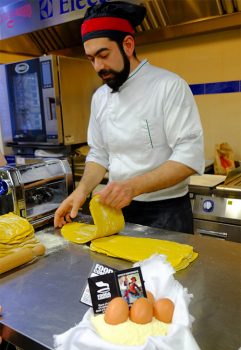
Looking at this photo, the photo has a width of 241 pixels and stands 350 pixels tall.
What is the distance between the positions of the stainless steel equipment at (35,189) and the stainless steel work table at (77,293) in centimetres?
23

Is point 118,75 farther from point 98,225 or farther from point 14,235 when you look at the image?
point 14,235

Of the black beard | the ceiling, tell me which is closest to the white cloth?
the black beard

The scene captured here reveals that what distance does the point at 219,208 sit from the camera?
5.76ft

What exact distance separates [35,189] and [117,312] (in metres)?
0.75

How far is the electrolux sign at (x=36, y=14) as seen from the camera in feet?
6.84

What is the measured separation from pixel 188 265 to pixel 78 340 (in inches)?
17.0

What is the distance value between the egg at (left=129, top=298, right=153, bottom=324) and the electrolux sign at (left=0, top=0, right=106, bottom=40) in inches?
74.6

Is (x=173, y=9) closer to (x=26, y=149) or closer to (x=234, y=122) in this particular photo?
(x=234, y=122)

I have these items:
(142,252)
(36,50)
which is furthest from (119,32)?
(36,50)

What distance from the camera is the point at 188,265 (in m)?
0.88

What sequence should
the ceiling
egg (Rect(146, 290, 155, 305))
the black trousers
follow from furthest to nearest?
the ceiling
the black trousers
egg (Rect(146, 290, 155, 305))

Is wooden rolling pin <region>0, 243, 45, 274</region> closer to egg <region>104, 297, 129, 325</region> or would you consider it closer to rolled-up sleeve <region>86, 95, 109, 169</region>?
egg <region>104, 297, 129, 325</region>

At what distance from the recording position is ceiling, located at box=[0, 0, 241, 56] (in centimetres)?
190

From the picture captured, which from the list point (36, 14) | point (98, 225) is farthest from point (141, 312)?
point (36, 14)
